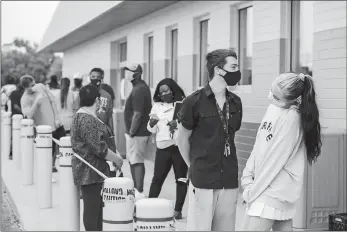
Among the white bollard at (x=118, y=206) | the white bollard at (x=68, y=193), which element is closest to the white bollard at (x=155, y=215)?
the white bollard at (x=118, y=206)

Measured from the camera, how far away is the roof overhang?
14.5 metres

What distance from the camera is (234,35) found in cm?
1114

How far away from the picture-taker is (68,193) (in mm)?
7141

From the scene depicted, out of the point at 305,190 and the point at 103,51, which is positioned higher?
the point at 103,51

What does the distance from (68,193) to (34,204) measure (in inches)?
96.4

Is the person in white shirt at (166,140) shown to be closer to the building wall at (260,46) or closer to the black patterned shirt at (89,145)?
the black patterned shirt at (89,145)

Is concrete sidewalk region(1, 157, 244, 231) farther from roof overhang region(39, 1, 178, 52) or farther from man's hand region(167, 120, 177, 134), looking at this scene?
roof overhang region(39, 1, 178, 52)

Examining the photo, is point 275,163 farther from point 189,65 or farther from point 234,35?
point 189,65

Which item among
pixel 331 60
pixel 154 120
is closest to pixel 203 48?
pixel 331 60

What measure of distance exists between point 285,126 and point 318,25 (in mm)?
4813

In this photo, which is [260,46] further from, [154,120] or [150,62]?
[150,62]

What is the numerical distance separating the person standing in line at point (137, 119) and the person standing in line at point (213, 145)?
3901 mm

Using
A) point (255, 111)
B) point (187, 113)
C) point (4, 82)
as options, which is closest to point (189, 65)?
point (255, 111)

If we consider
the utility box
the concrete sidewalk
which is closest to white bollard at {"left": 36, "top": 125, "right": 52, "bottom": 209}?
the concrete sidewalk
